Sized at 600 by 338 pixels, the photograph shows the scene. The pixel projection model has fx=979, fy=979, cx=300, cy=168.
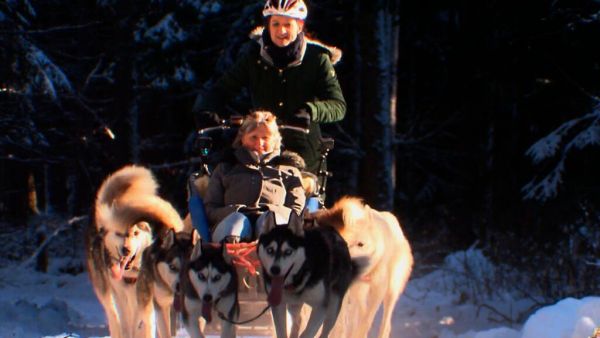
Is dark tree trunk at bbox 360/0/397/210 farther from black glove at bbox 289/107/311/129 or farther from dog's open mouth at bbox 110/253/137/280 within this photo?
dog's open mouth at bbox 110/253/137/280

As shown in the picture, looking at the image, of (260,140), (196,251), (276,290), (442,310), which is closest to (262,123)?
(260,140)

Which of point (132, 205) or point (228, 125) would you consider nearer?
point (132, 205)

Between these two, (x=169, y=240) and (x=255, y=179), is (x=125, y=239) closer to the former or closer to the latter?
(x=169, y=240)

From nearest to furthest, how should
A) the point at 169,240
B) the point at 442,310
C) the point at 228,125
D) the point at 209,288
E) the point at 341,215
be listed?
the point at 209,288 → the point at 169,240 → the point at 341,215 → the point at 228,125 → the point at 442,310

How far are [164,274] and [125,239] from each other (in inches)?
33.1

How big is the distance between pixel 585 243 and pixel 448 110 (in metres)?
7.06

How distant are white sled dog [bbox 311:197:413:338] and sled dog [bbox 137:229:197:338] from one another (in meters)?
0.92

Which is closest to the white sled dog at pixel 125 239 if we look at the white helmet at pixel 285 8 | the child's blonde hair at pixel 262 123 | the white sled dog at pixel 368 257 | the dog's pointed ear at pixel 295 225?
the child's blonde hair at pixel 262 123

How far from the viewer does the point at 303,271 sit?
535 cm

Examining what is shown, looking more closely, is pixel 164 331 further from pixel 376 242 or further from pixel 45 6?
pixel 45 6

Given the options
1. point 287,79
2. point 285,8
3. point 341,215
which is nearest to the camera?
point 341,215

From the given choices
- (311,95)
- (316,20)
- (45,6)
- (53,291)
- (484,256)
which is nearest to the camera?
(311,95)

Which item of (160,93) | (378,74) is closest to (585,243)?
(378,74)

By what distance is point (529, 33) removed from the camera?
11.3 metres
